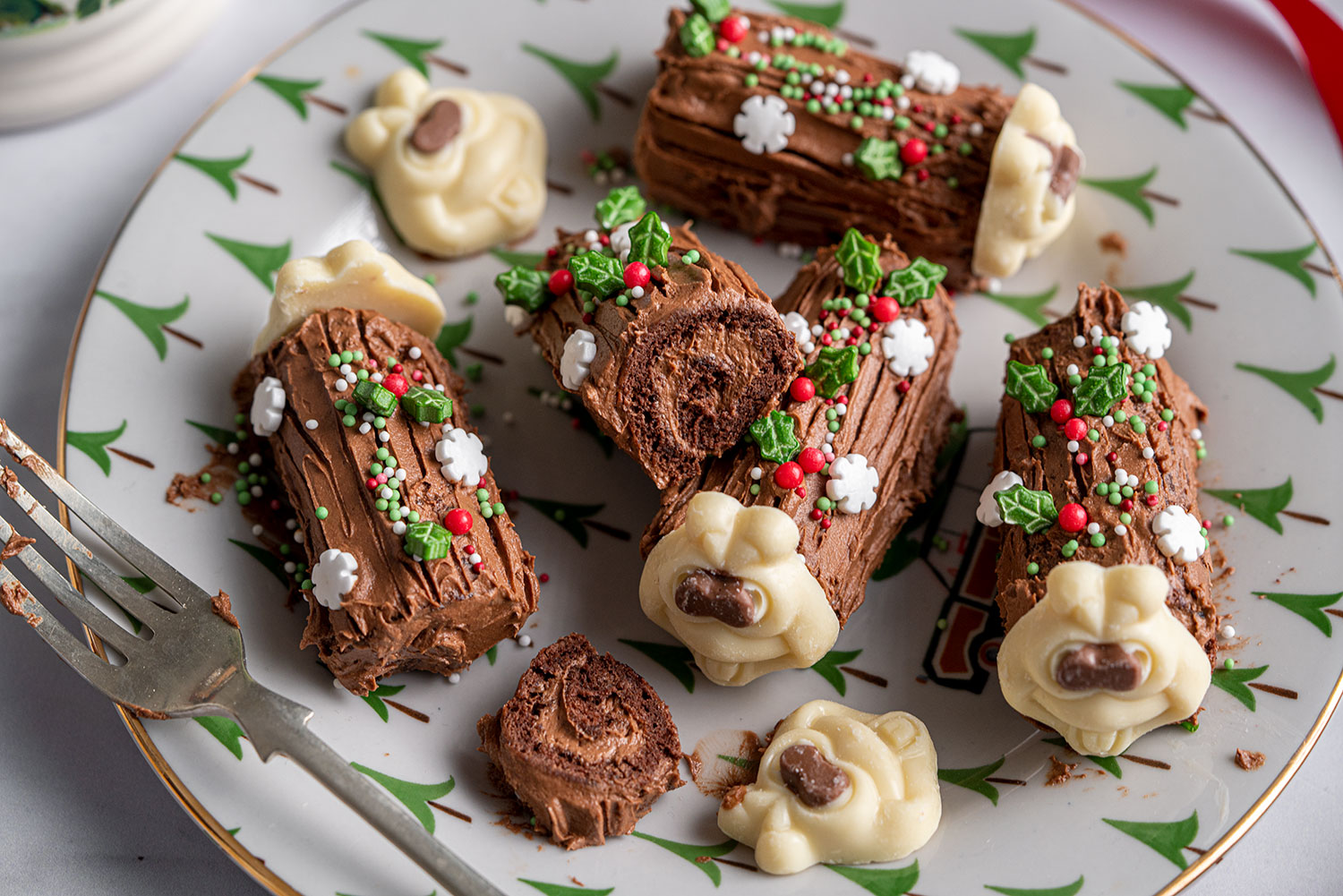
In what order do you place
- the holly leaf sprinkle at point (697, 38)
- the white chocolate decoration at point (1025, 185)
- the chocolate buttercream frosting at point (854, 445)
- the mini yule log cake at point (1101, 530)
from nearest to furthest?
the mini yule log cake at point (1101, 530), the chocolate buttercream frosting at point (854, 445), the white chocolate decoration at point (1025, 185), the holly leaf sprinkle at point (697, 38)

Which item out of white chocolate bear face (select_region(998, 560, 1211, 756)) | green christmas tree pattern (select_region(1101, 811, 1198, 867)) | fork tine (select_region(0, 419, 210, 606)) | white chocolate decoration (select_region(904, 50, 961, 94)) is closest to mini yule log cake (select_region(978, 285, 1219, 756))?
white chocolate bear face (select_region(998, 560, 1211, 756))

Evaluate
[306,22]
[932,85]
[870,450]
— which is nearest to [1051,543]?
[870,450]

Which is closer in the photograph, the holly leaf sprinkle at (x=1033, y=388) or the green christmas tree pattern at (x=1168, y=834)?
the green christmas tree pattern at (x=1168, y=834)

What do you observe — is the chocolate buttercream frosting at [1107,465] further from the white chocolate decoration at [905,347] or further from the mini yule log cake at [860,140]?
the mini yule log cake at [860,140]

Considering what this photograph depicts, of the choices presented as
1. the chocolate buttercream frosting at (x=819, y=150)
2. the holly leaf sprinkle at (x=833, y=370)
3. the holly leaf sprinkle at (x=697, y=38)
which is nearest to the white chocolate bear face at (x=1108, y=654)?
the holly leaf sprinkle at (x=833, y=370)

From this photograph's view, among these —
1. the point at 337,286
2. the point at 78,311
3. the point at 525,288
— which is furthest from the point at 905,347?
the point at 78,311

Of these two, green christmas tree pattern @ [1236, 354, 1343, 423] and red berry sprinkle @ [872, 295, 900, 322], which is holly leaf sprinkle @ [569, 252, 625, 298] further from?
green christmas tree pattern @ [1236, 354, 1343, 423]

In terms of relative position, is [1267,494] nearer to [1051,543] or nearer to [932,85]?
[1051,543]

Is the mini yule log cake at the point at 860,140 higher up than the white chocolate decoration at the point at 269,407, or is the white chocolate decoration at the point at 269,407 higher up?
the mini yule log cake at the point at 860,140
